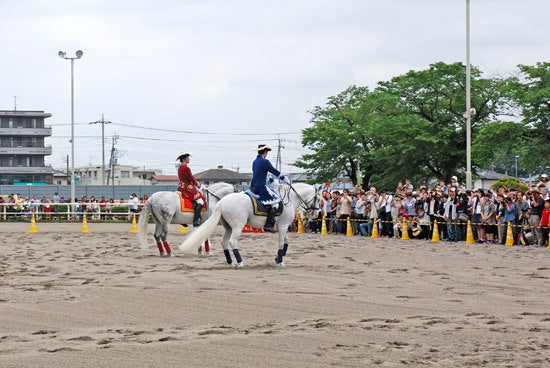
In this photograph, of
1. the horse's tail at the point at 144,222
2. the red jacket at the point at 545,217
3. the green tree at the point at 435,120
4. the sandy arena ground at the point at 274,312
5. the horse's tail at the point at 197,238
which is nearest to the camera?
the sandy arena ground at the point at 274,312

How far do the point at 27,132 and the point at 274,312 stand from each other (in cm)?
10437

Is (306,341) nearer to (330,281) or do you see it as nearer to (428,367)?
(428,367)

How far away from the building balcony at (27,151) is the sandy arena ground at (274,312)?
306 feet

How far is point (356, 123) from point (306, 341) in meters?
56.8

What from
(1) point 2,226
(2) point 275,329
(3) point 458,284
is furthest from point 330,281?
(1) point 2,226

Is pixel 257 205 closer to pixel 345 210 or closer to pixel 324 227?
pixel 345 210

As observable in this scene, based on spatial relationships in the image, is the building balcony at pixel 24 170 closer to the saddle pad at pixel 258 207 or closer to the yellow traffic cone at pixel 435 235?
the yellow traffic cone at pixel 435 235

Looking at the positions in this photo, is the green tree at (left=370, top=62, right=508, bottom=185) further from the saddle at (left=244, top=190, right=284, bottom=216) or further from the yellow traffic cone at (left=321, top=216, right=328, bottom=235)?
the saddle at (left=244, top=190, right=284, bottom=216)

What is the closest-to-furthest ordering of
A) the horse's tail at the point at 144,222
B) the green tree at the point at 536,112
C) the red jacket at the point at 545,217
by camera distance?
the horse's tail at the point at 144,222 < the red jacket at the point at 545,217 < the green tree at the point at 536,112

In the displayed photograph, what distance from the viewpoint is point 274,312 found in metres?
12.0

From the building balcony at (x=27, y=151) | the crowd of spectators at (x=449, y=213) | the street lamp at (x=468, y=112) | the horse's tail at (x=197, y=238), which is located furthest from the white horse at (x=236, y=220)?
the building balcony at (x=27, y=151)

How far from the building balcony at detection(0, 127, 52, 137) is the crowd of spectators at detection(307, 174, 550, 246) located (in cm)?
7980

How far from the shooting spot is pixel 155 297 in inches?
529

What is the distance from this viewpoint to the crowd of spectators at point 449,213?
27484 mm
